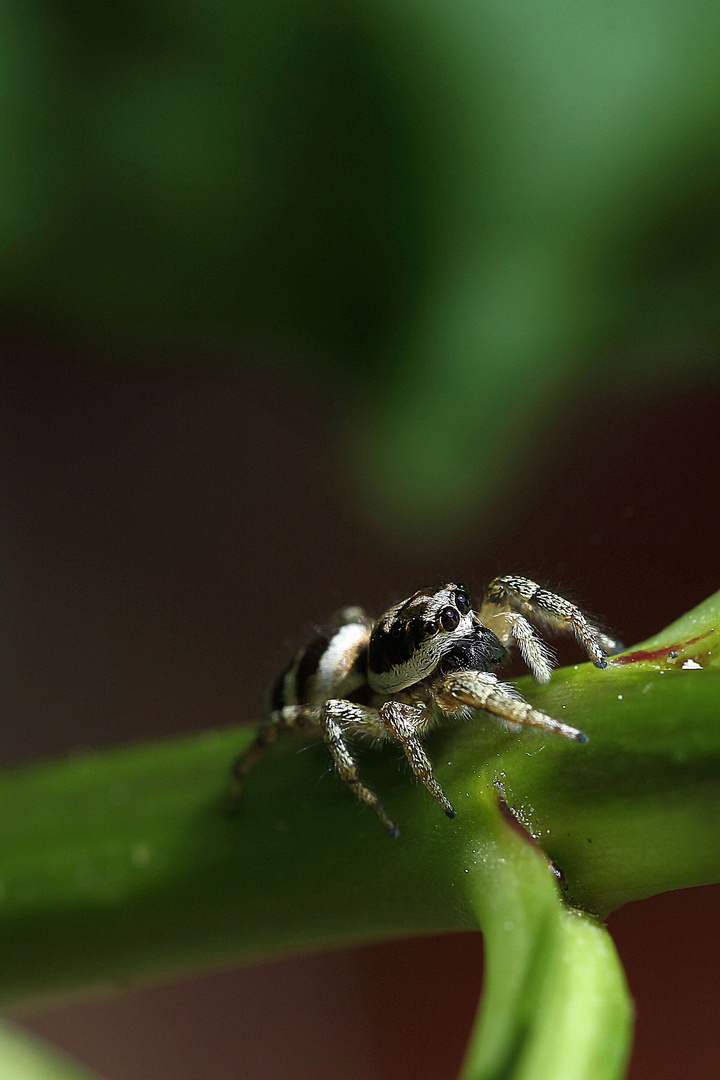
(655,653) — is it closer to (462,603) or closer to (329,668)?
(462,603)

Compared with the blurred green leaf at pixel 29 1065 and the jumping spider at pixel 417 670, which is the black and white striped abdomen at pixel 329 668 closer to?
the jumping spider at pixel 417 670

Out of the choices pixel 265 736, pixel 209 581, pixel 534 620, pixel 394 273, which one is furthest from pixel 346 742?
pixel 209 581

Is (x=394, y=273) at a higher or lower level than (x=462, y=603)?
higher

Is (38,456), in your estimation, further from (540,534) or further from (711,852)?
(711,852)

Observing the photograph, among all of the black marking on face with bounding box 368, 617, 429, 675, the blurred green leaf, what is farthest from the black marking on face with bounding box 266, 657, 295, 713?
the blurred green leaf

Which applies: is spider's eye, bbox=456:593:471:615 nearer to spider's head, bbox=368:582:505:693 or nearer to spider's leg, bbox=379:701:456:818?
spider's head, bbox=368:582:505:693

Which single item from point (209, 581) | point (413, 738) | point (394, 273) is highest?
point (394, 273)

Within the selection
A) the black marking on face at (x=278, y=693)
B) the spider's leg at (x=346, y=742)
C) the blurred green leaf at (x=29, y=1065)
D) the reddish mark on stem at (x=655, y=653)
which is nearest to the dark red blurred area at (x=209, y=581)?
the black marking on face at (x=278, y=693)

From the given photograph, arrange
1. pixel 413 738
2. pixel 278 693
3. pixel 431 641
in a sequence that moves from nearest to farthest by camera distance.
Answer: pixel 413 738
pixel 431 641
pixel 278 693
